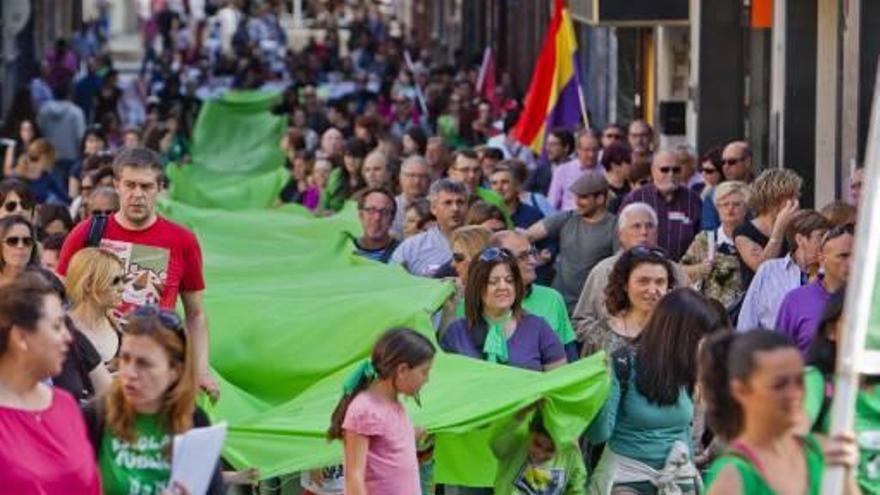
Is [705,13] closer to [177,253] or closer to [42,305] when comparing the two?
[177,253]

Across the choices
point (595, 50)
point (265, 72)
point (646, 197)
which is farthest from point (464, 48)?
point (646, 197)

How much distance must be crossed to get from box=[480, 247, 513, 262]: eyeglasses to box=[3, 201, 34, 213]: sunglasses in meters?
3.87

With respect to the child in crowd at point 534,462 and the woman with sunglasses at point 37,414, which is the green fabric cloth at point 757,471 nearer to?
the woman with sunglasses at point 37,414

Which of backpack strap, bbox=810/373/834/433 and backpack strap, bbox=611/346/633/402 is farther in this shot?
backpack strap, bbox=611/346/633/402

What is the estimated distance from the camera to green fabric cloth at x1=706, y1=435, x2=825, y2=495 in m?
8.19

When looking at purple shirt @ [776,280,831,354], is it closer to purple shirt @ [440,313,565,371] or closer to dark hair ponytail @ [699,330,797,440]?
purple shirt @ [440,313,565,371]

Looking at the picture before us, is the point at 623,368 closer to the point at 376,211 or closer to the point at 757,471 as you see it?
the point at 757,471

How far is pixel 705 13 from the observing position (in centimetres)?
2578

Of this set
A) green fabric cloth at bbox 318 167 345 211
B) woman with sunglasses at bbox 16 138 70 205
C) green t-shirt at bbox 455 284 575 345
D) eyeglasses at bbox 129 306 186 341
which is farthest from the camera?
woman with sunglasses at bbox 16 138 70 205

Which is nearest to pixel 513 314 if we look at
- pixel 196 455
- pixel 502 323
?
pixel 502 323

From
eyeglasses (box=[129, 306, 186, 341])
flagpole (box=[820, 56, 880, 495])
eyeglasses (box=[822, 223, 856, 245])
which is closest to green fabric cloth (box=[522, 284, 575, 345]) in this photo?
eyeglasses (box=[822, 223, 856, 245])

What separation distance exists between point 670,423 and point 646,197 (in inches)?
273

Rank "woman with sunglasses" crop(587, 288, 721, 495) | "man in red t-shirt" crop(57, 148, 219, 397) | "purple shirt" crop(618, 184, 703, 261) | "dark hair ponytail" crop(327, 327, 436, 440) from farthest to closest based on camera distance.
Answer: "purple shirt" crop(618, 184, 703, 261) → "man in red t-shirt" crop(57, 148, 219, 397) → "woman with sunglasses" crop(587, 288, 721, 495) → "dark hair ponytail" crop(327, 327, 436, 440)

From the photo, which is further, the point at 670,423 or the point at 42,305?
the point at 670,423
